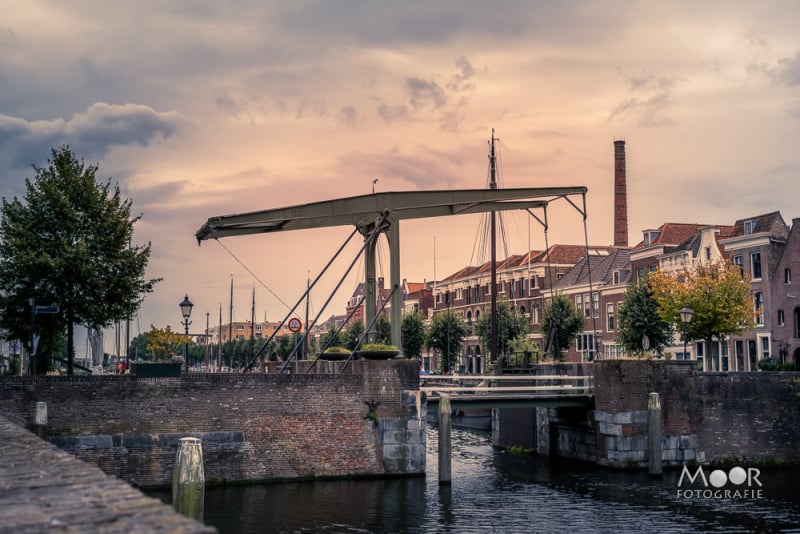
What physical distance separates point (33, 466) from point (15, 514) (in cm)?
303

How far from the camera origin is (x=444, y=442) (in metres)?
26.8

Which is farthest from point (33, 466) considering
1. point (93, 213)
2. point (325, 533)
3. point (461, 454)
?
point (461, 454)

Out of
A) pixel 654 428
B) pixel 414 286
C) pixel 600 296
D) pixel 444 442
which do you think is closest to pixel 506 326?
pixel 600 296

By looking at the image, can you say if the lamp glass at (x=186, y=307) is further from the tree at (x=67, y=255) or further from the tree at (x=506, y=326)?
the tree at (x=506, y=326)

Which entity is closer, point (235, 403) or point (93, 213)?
point (235, 403)

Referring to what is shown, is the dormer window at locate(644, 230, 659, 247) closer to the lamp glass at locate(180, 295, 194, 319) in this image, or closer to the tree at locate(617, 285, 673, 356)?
the tree at locate(617, 285, 673, 356)

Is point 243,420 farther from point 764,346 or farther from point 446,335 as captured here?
point 446,335

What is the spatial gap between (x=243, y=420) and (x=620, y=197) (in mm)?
47378

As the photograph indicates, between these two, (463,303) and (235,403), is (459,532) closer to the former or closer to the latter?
(235,403)

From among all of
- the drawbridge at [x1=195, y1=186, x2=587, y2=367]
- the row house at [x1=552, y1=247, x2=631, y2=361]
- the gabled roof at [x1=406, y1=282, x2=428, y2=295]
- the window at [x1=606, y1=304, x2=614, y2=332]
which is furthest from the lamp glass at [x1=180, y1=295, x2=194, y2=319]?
the gabled roof at [x1=406, y1=282, x2=428, y2=295]

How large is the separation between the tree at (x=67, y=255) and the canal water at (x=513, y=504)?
9311mm

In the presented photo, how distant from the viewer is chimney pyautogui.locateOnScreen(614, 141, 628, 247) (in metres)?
67.4

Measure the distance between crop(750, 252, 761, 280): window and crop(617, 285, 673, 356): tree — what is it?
507 centimetres

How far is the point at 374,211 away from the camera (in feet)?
95.1
